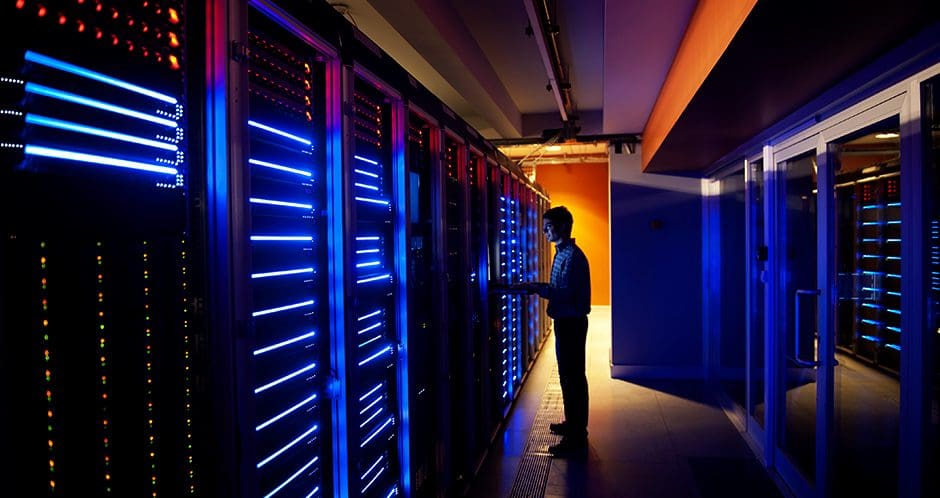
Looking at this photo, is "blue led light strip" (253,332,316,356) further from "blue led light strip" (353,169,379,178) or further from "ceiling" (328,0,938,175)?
"ceiling" (328,0,938,175)

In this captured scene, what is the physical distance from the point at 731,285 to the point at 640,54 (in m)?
3.25

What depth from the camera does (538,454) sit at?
12.1ft

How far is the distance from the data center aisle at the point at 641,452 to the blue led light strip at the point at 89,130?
2770 mm

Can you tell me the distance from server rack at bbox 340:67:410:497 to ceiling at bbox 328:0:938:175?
114cm

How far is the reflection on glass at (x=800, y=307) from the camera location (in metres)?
3.29

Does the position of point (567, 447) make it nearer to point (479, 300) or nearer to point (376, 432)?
point (479, 300)

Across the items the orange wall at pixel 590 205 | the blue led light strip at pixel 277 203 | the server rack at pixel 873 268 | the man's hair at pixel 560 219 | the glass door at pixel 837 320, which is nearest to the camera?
the blue led light strip at pixel 277 203

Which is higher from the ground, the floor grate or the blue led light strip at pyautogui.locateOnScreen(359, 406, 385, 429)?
the blue led light strip at pyautogui.locateOnScreen(359, 406, 385, 429)

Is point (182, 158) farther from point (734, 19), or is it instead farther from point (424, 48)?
point (424, 48)

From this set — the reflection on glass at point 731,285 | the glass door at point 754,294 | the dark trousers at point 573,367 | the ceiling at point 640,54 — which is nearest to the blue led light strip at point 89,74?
the ceiling at point 640,54

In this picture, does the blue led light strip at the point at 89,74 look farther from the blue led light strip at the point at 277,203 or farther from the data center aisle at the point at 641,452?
the data center aisle at the point at 641,452

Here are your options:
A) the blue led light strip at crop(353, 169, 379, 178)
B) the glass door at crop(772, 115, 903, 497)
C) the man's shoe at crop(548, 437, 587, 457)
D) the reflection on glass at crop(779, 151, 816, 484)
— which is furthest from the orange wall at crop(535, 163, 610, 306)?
the blue led light strip at crop(353, 169, 379, 178)

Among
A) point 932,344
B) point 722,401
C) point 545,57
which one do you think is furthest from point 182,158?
point 722,401

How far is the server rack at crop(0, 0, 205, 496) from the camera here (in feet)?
2.31
